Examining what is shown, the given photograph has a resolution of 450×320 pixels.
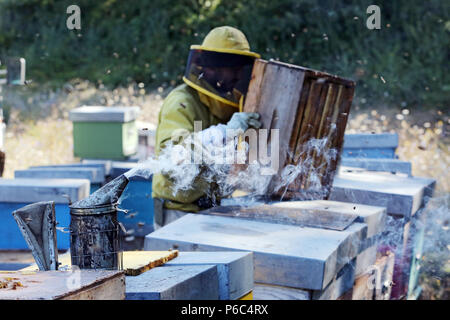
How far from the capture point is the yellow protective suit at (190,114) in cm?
250

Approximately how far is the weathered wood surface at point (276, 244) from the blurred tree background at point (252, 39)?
7.38 meters

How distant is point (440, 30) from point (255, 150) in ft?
28.0

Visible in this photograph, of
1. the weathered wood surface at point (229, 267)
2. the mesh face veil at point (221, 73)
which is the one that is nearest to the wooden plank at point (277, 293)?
the weathered wood surface at point (229, 267)

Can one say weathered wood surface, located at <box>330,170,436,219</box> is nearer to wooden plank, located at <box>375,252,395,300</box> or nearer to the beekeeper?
wooden plank, located at <box>375,252,395,300</box>

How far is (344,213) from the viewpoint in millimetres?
2234

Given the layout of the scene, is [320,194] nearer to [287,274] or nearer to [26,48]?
[287,274]

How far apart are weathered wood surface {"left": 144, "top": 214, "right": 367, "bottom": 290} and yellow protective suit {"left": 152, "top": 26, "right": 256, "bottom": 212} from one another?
1.49 feet

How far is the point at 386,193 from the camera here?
258 centimetres

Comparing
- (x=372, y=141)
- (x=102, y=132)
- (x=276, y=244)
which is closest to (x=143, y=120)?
(x=102, y=132)

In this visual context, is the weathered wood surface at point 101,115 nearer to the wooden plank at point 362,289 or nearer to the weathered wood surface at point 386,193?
the weathered wood surface at point 386,193

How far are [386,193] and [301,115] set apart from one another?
608mm

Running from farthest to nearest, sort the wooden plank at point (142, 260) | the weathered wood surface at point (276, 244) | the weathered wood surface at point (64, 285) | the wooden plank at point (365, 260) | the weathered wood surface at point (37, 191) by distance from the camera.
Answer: the weathered wood surface at point (37, 191) → the wooden plank at point (365, 260) → the weathered wood surface at point (276, 244) → the wooden plank at point (142, 260) → the weathered wood surface at point (64, 285)
